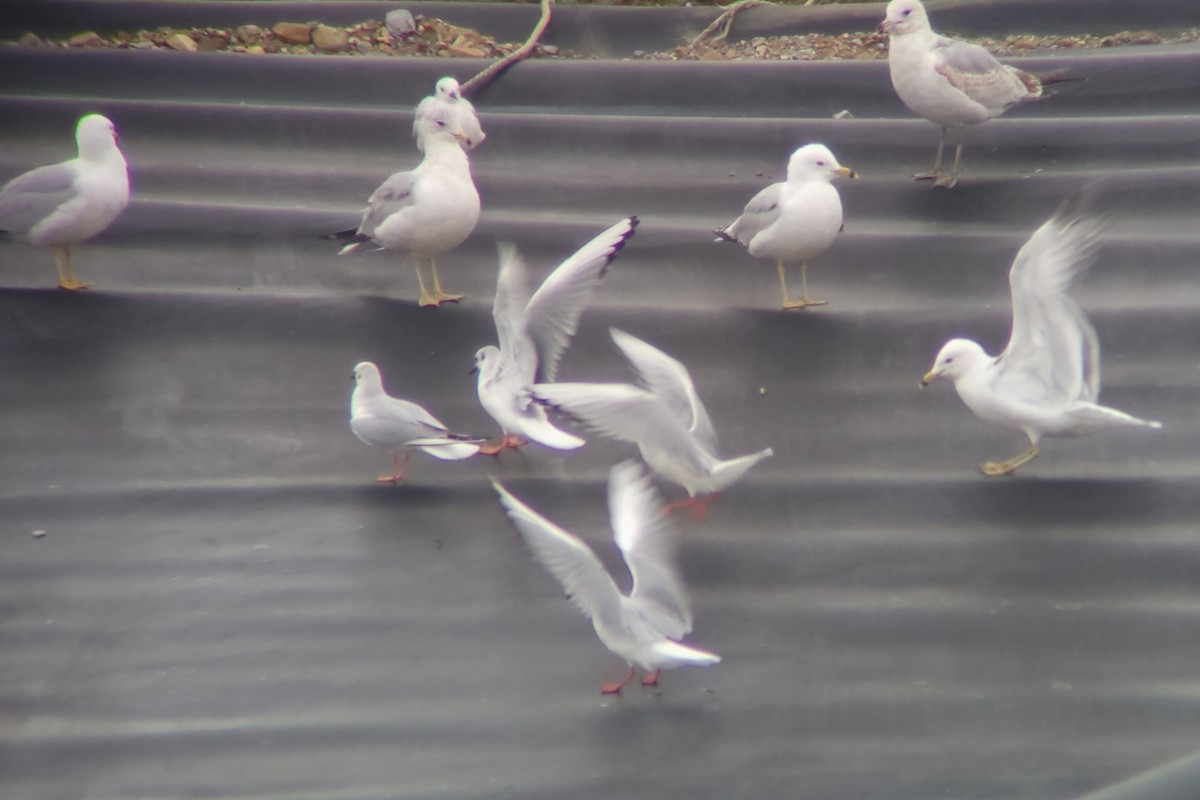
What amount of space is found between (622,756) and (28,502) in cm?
177

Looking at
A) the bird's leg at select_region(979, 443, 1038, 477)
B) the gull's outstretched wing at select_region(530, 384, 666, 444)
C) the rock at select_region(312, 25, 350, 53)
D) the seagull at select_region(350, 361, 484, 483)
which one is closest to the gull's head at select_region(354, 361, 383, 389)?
the seagull at select_region(350, 361, 484, 483)

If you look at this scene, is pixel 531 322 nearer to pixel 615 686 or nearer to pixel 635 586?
pixel 635 586

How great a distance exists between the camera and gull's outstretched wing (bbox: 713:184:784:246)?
12.9 ft

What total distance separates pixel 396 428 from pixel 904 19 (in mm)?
2601

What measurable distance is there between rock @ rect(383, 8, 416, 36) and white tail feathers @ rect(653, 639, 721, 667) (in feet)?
12.8

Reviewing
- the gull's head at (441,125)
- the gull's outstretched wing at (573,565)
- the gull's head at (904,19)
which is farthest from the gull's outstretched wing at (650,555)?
the gull's head at (904,19)

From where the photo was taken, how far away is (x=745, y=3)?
586 cm

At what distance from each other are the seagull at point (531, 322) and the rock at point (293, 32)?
8.28 feet

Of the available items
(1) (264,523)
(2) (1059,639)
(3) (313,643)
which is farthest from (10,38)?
(2) (1059,639)

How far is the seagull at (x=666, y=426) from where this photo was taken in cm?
311

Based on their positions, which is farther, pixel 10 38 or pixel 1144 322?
pixel 10 38

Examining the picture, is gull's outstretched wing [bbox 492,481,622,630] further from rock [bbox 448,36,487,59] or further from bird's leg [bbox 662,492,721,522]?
rock [bbox 448,36,487,59]

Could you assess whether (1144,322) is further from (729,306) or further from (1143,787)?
(1143,787)

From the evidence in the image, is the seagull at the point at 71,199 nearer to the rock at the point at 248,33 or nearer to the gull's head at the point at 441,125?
the gull's head at the point at 441,125
